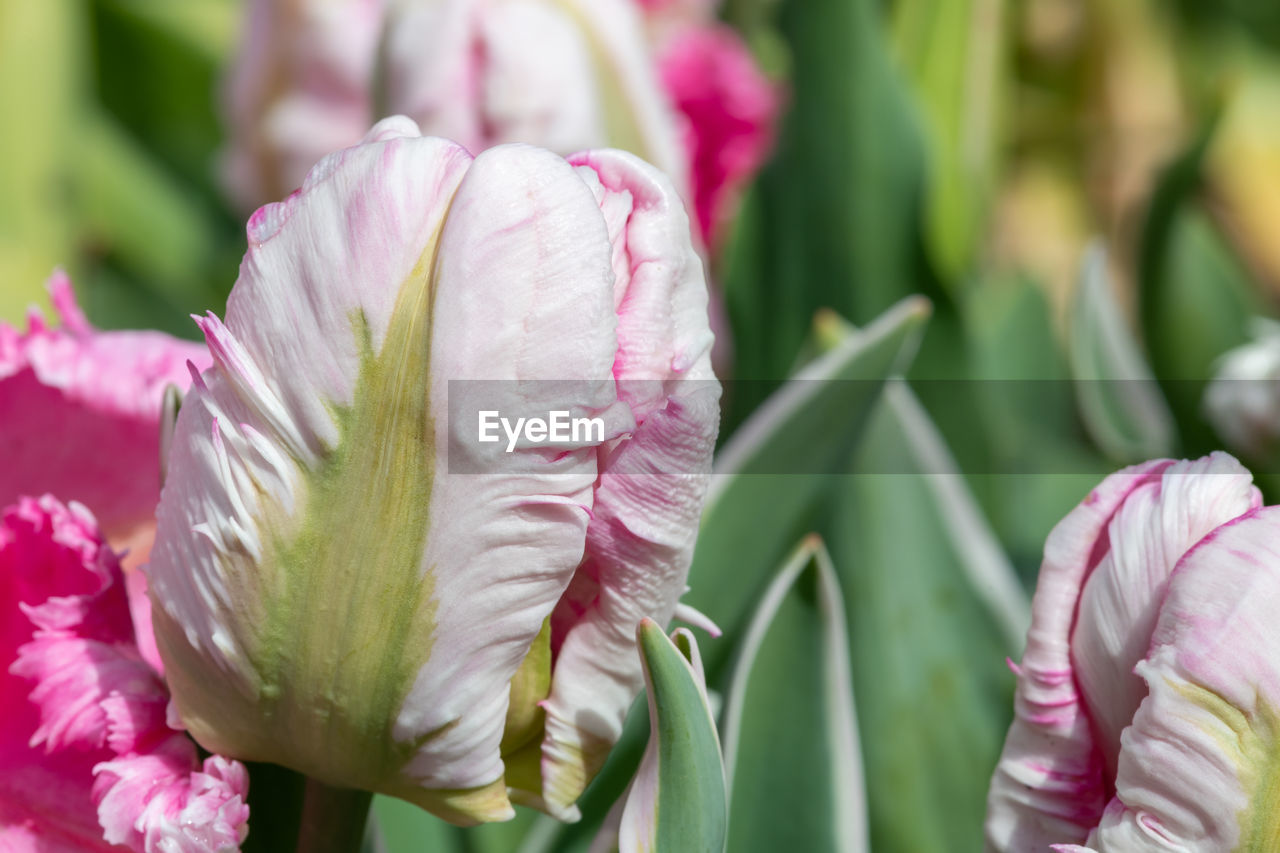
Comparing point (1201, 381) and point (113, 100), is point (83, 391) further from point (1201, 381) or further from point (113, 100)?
point (113, 100)

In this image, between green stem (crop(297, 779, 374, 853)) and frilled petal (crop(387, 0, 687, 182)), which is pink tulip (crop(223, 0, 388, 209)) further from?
green stem (crop(297, 779, 374, 853))

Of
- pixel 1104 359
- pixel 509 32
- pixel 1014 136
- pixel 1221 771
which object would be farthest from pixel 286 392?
pixel 1014 136

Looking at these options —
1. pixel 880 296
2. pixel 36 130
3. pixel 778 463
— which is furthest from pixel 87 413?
pixel 36 130

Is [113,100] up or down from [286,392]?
down

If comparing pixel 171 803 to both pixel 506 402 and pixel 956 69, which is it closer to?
pixel 506 402

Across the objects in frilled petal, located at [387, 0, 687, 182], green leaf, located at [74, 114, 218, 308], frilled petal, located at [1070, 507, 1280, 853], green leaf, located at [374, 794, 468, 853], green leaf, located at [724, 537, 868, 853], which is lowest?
green leaf, located at [74, 114, 218, 308]

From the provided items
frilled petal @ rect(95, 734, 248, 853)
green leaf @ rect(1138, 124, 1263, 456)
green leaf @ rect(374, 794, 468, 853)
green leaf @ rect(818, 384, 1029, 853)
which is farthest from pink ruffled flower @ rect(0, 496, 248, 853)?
green leaf @ rect(1138, 124, 1263, 456)

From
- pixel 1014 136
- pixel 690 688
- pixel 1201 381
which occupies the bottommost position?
pixel 1014 136
